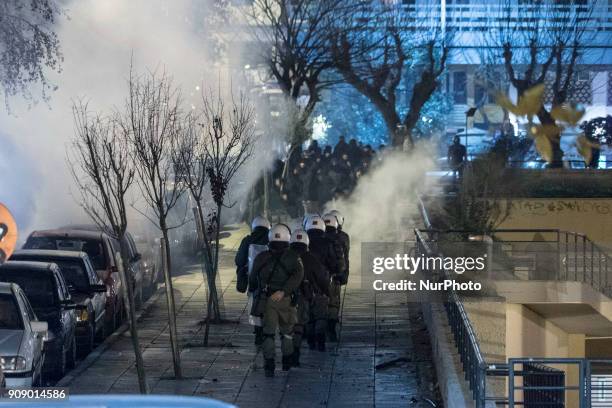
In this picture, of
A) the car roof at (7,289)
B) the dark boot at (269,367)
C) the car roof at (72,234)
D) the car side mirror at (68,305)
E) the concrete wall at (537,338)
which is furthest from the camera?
the concrete wall at (537,338)

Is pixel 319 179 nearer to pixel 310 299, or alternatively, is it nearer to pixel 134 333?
pixel 310 299

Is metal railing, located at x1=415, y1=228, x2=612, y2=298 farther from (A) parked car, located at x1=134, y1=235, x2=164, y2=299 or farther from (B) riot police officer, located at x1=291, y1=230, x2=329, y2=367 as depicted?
(B) riot police officer, located at x1=291, y1=230, x2=329, y2=367

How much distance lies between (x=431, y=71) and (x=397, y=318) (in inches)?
871

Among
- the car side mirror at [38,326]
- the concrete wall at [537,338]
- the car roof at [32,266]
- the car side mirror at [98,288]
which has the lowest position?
the concrete wall at [537,338]

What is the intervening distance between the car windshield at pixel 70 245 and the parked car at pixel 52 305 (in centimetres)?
345

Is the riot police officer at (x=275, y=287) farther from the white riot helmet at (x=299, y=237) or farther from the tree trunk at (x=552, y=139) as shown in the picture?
the tree trunk at (x=552, y=139)

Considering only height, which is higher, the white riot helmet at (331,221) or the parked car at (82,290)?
the white riot helmet at (331,221)

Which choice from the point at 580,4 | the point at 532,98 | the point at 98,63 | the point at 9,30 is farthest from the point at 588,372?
the point at 580,4

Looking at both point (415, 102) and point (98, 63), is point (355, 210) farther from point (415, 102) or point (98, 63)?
point (415, 102)

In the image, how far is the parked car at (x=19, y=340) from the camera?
474 inches

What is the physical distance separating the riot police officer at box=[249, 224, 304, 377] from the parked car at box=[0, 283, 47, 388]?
2272mm

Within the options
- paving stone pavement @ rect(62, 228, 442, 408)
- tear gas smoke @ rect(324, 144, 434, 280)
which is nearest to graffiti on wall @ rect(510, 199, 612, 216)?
tear gas smoke @ rect(324, 144, 434, 280)

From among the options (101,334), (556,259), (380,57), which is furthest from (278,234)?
(380,57)

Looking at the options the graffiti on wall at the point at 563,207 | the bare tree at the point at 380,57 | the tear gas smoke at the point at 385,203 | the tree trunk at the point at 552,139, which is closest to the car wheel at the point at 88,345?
the tree trunk at the point at 552,139
